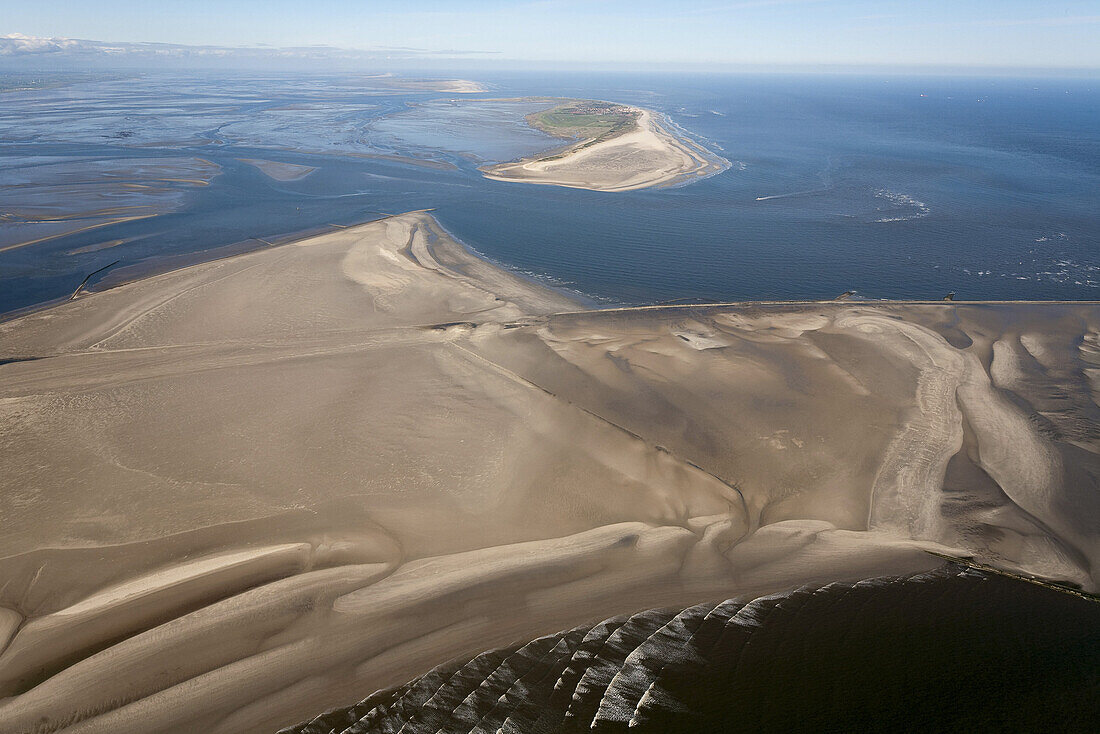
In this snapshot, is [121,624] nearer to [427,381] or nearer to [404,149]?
[427,381]

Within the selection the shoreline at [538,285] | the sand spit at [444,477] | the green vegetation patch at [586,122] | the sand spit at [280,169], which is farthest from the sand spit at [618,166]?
the sand spit at [444,477]

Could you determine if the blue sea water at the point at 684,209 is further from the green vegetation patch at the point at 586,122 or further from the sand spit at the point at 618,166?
the green vegetation patch at the point at 586,122

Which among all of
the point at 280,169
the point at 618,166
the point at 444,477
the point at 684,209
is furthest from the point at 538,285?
Answer: the point at 280,169

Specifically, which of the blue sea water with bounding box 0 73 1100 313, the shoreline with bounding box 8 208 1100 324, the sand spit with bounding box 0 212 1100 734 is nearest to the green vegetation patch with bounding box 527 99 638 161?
the blue sea water with bounding box 0 73 1100 313

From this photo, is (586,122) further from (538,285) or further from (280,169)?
(538,285)

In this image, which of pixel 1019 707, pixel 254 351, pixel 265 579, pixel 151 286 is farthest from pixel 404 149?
pixel 1019 707

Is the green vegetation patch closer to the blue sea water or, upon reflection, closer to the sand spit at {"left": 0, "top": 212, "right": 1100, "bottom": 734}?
the blue sea water
